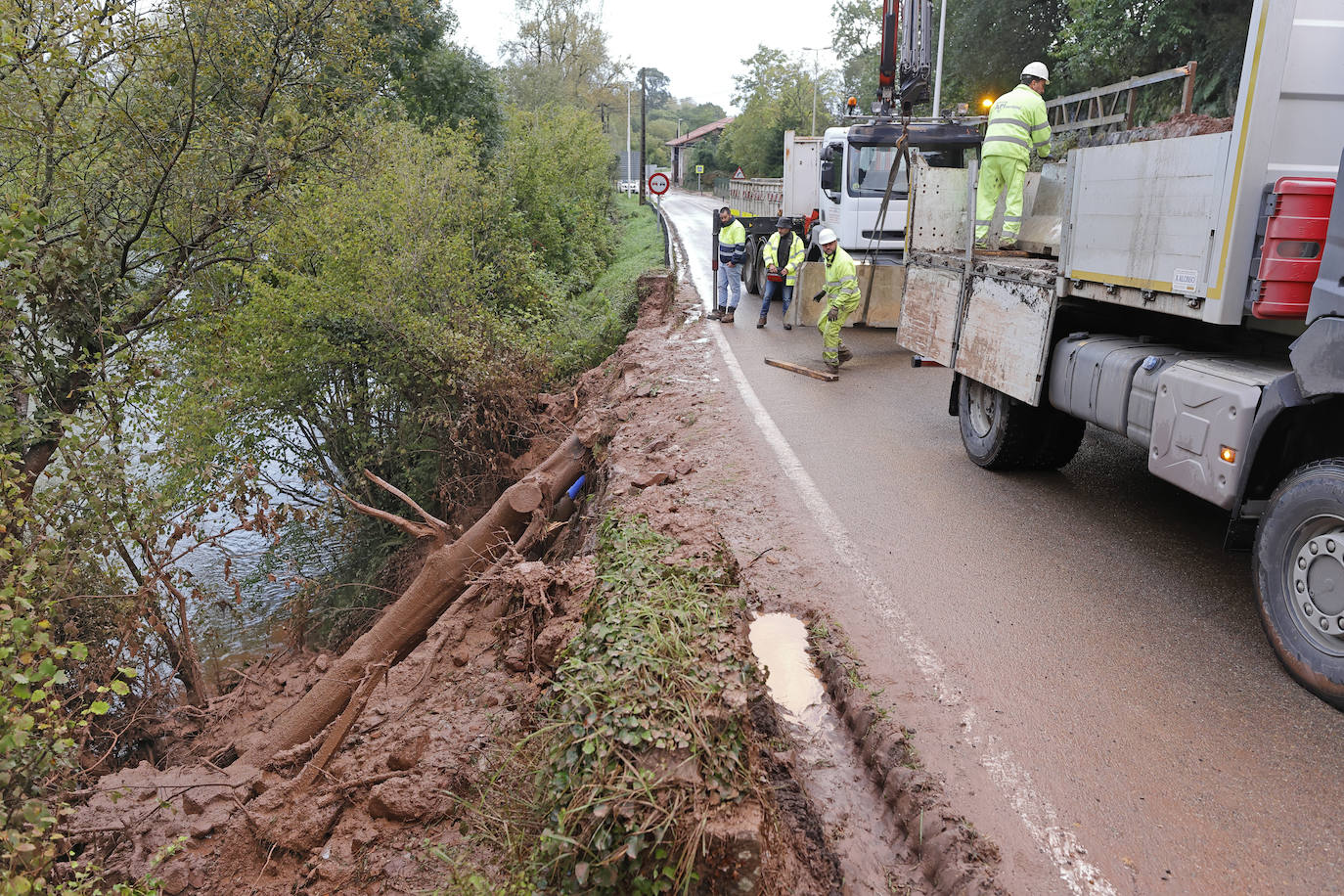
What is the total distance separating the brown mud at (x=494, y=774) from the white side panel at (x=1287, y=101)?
308cm

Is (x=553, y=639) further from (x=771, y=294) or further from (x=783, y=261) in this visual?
(x=783, y=261)

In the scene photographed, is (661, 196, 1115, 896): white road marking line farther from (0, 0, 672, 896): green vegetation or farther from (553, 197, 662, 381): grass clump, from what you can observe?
(553, 197, 662, 381): grass clump

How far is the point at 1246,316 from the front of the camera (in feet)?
15.0

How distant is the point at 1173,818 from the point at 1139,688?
919 mm

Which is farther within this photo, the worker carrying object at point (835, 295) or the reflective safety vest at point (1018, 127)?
the worker carrying object at point (835, 295)

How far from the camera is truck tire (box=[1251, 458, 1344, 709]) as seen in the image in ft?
12.5

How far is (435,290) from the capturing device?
43.3ft

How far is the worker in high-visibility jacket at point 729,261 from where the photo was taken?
14.4 metres

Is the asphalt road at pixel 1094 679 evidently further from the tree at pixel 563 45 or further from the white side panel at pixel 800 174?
the tree at pixel 563 45

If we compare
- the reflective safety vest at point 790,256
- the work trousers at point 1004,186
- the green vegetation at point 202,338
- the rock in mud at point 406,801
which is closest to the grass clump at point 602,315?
the green vegetation at point 202,338

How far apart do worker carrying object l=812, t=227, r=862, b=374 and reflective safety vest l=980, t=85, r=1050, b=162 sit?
294 centimetres

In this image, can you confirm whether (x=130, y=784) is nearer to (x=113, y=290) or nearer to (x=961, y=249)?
(x=113, y=290)

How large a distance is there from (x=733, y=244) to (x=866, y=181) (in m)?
2.26

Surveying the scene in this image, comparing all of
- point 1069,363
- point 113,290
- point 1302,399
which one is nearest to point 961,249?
point 1069,363
